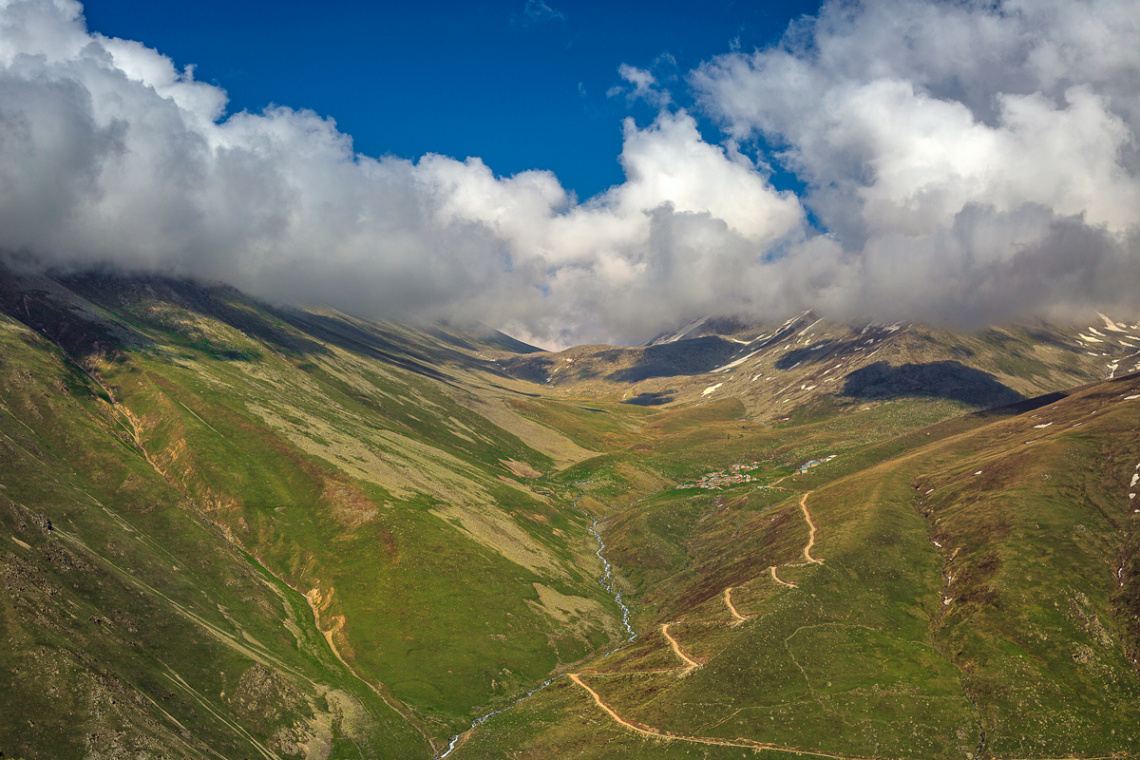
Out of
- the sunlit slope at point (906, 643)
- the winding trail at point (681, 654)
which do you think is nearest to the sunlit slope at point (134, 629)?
the sunlit slope at point (906, 643)

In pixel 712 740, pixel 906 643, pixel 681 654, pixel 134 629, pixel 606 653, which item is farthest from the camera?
pixel 606 653

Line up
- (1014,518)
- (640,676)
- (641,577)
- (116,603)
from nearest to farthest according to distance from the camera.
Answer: (116,603), (640,676), (1014,518), (641,577)

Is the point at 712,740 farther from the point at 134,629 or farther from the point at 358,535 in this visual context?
the point at 358,535

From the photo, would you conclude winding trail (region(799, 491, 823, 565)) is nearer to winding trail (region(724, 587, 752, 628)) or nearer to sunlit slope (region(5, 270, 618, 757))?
winding trail (region(724, 587, 752, 628))

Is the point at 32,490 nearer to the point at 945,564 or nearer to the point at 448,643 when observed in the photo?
the point at 448,643

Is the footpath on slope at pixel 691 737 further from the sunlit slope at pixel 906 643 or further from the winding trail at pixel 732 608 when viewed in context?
the sunlit slope at pixel 906 643

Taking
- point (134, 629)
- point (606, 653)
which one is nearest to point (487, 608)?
point (606, 653)

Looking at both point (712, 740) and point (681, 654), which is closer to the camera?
point (712, 740)

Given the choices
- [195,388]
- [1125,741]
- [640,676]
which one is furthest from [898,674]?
[195,388]
